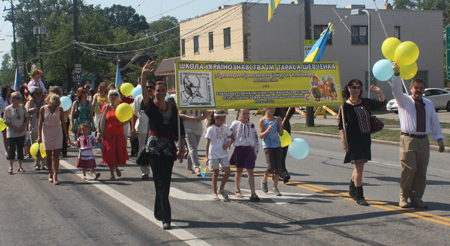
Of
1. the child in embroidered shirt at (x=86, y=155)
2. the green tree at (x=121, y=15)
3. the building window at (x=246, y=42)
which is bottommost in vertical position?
the child in embroidered shirt at (x=86, y=155)

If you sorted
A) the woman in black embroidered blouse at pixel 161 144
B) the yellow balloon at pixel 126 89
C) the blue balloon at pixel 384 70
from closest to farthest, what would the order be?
the woman in black embroidered blouse at pixel 161 144
the blue balloon at pixel 384 70
the yellow balloon at pixel 126 89

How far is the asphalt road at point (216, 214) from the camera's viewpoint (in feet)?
17.7

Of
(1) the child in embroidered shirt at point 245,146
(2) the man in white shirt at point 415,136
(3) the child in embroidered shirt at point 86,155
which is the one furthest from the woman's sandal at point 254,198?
(3) the child in embroidered shirt at point 86,155

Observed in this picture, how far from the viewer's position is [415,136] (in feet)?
21.5

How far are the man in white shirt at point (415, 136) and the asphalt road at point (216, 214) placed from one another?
36cm

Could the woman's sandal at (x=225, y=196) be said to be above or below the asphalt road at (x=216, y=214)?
above

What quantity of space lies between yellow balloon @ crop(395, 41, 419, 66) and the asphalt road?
2.10m

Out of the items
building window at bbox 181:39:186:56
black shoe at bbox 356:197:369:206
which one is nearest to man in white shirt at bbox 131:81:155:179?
black shoe at bbox 356:197:369:206

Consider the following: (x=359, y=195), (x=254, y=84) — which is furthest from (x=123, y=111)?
(x=359, y=195)

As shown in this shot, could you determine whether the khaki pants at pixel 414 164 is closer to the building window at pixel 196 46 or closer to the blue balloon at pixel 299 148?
the blue balloon at pixel 299 148

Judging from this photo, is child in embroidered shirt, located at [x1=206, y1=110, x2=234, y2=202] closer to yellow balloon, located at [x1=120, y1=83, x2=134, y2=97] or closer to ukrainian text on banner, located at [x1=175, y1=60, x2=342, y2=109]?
ukrainian text on banner, located at [x1=175, y1=60, x2=342, y2=109]

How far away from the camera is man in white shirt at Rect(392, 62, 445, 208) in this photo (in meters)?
6.54

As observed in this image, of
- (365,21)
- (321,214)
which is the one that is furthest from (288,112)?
(365,21)

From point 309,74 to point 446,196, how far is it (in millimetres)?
2961
